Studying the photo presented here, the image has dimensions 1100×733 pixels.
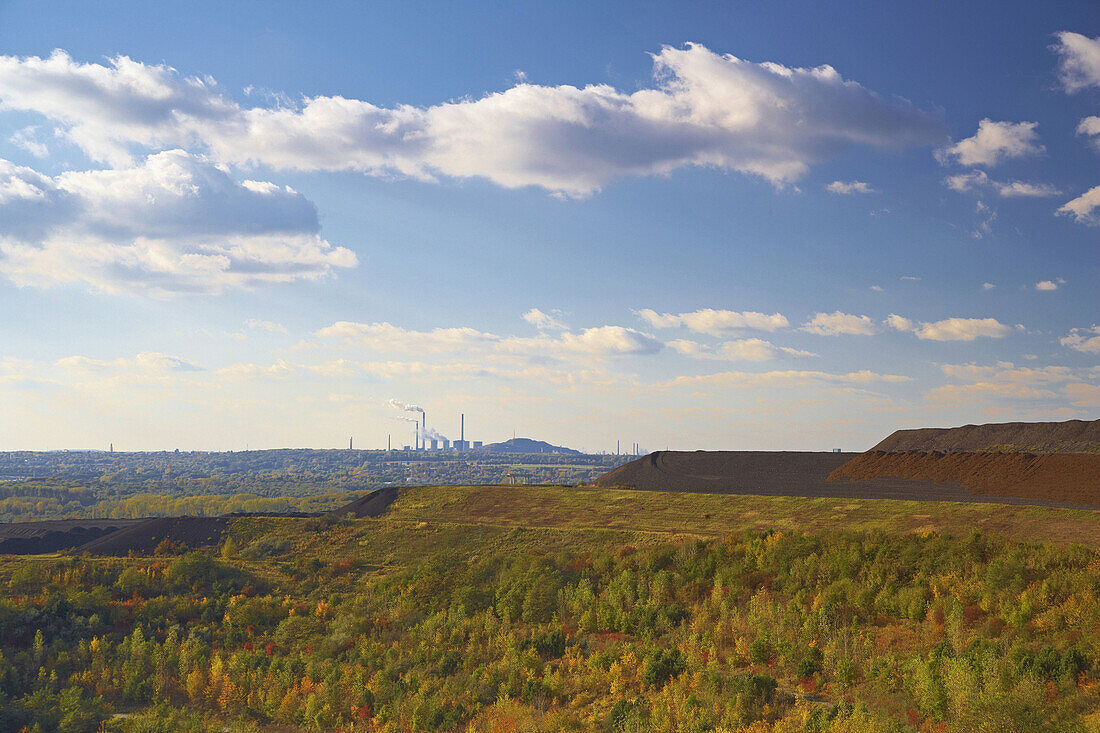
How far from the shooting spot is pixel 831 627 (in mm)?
36688

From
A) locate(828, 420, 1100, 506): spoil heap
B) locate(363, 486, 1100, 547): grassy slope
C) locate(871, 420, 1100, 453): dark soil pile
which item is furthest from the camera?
locate(871, 420, 1100, 453): dark soil pile

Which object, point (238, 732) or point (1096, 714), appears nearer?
point (1096, 714)

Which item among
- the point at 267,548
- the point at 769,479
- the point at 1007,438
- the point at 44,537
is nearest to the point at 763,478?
the point at 769,479

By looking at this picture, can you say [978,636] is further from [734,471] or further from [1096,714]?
[734,471]

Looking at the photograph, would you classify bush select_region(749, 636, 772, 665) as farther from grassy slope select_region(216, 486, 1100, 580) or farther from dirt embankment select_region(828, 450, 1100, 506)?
dirt embankment select_region(828, 450, 1100, 506)

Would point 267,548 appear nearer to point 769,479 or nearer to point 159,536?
point 159,536

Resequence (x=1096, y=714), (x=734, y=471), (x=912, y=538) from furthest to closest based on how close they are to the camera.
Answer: (x=734, y=471)
(x=912, y=538)
(x=1096, y=714)

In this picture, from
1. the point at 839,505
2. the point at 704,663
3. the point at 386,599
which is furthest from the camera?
the point at 839,505

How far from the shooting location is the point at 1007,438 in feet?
302

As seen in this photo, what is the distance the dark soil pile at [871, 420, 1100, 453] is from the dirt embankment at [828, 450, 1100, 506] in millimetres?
12517

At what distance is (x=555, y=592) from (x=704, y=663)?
14687mm

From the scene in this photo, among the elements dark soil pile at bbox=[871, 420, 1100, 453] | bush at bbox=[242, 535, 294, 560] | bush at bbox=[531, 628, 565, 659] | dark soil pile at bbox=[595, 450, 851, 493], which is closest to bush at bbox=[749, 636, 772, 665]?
bush at bbox=[531, 628, 565, 659]

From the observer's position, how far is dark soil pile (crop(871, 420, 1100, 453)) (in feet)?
278

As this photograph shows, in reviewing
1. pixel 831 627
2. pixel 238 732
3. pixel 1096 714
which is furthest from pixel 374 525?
pixel 1096 714
